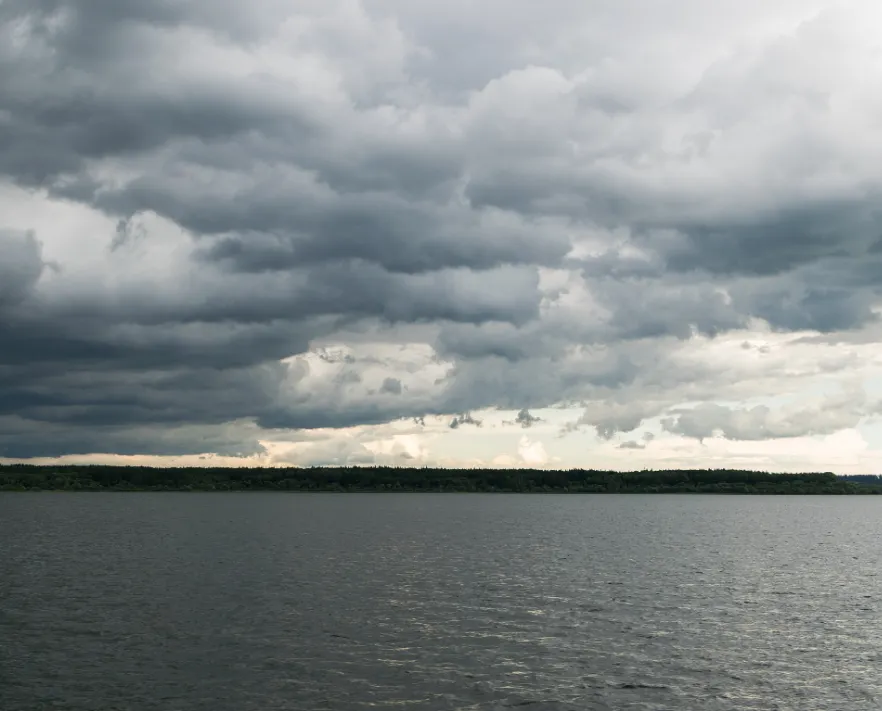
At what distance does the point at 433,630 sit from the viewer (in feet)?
172

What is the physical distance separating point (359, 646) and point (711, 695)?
804 inches

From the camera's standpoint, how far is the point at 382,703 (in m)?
36.3

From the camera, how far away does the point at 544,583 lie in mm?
75000

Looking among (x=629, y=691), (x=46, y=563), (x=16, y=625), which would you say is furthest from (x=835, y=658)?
(x=46, y=563)

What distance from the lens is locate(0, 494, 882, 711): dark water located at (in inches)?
1515

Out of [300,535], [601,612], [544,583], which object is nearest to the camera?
[601,612]

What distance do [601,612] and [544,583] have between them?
612 inches

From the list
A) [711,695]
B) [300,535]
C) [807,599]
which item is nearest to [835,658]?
[711,695]

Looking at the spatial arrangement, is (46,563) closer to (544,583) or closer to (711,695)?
(544,583)

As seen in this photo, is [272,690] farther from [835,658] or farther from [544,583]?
[544,583]

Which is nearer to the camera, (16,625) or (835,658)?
(835,658)

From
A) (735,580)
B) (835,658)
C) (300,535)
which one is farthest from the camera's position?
(300,535)

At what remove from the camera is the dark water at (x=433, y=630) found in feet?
126

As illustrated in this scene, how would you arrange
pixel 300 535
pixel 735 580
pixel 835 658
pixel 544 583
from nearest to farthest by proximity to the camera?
pixel 835 658
pixel 544 583
pixel 735 580
pixel 300 535
